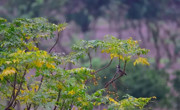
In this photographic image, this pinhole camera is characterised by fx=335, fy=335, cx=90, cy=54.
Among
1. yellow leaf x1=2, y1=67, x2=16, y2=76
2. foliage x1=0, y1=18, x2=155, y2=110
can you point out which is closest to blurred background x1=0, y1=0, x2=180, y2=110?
foliage x1=0, y1=18, x2=155, y2=110

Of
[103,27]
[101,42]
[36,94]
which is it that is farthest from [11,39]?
[103,27]

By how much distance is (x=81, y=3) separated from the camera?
30.1 metres

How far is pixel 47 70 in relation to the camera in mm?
4121

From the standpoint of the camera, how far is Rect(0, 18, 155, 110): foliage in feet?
13.0

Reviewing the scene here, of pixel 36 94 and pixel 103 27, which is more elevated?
pixel 103 27

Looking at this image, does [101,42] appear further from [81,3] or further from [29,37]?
[81,3]

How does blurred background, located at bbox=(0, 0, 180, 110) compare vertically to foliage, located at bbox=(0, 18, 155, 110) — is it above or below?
above

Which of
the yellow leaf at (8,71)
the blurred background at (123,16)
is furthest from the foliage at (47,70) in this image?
the blurred background at (123,16)

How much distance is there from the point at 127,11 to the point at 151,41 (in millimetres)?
5424

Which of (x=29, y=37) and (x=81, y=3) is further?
(x=81, y=3)

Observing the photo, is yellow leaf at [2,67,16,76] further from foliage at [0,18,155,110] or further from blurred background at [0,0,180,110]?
blurred background at [0,0,180,110]

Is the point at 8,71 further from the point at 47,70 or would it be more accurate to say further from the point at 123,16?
the point at 123,16

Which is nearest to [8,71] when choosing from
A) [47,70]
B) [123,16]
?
[47,70]

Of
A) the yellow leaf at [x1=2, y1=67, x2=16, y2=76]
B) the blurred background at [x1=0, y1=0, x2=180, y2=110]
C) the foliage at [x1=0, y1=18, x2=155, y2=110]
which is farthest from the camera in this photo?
the blurred background at [x1=0, y1=0, x2=180, y2=110]
